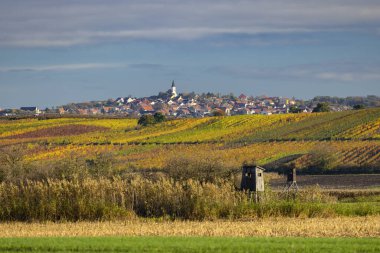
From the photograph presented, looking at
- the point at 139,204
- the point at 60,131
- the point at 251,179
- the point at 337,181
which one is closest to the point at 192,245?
the point at 139,204

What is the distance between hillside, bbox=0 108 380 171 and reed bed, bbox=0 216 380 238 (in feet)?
93.2

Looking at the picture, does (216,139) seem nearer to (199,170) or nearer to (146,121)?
(146,121)

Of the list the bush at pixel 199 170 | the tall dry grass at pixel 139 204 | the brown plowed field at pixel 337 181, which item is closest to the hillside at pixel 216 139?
the brown plowed field at pixel 337 181

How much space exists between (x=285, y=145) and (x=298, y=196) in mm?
41105

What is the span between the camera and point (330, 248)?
67.4ft

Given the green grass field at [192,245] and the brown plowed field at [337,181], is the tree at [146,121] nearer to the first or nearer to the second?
the brown plowed field at [337,181]

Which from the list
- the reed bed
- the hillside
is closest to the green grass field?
the reed bed

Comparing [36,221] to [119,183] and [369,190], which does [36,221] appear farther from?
[369,190]

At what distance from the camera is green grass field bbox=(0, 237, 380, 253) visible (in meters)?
20.5

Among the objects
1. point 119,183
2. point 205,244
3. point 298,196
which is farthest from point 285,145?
point 205,244

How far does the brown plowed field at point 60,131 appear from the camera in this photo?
97600mm

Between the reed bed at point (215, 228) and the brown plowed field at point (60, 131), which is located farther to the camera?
the brown plowed field at point (60, 131)

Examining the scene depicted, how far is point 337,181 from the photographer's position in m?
56.4

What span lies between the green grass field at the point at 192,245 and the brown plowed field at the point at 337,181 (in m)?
29.2
